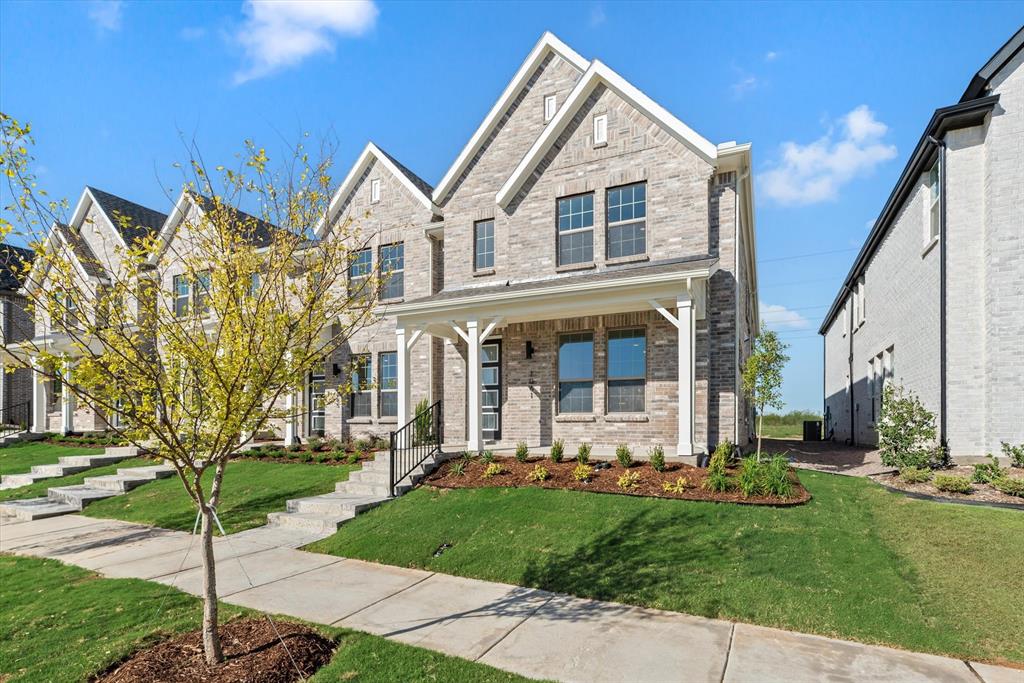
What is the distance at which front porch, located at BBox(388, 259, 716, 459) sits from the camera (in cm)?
1048

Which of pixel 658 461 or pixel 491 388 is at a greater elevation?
pixel 491 388

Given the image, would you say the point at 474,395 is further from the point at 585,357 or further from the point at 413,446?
the point at 585,357

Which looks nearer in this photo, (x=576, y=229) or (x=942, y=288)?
(x=942, y=288)

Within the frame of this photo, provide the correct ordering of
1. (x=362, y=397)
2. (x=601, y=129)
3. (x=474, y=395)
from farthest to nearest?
(x=362, y=397)
(x=601, y=129)
(x=474, y=395)

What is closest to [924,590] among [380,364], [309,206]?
[309,206]

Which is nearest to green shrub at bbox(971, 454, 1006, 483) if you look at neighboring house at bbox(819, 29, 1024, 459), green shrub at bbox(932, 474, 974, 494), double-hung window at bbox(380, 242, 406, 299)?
green shrub at bbox(932, 474, 974, 494)

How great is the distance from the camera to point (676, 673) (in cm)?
435

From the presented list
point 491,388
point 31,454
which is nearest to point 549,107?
point 491,388

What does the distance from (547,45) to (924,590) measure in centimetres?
1389

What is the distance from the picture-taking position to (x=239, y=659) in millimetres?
4652

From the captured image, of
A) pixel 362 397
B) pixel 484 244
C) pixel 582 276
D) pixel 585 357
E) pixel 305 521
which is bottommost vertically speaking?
pixel 305 521

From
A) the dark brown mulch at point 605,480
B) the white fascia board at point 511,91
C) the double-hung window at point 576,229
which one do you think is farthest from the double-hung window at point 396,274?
the dark brown mulch at point 605,480

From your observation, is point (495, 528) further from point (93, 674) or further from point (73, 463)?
point (73, 463)

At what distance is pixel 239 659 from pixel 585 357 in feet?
30.4
